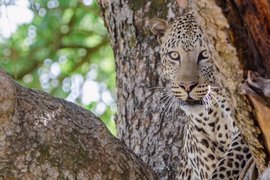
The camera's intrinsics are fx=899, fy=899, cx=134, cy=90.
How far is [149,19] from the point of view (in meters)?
5.41

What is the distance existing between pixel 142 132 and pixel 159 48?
609mm

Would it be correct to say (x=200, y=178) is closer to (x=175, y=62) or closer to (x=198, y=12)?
(x=175, y=62)

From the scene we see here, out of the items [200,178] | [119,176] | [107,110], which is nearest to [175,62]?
[200,178]

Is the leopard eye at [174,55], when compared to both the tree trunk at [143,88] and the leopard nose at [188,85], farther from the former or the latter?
the leopard nose at [188,85]

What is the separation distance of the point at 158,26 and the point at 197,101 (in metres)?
0.63

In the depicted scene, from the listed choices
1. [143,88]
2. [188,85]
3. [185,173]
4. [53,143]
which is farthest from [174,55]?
[53,143]

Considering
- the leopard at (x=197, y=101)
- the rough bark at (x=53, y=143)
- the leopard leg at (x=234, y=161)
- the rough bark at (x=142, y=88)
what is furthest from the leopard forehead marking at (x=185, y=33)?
the rough bark at (x=53, y=143)

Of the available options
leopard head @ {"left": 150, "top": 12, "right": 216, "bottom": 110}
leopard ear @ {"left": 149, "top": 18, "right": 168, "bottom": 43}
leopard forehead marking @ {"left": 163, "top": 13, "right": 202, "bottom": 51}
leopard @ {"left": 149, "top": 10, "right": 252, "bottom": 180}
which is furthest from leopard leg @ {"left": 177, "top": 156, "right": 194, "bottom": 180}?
leopard ear @ {"left": 149, "top": 18, "right": 168, "bottom": 43}

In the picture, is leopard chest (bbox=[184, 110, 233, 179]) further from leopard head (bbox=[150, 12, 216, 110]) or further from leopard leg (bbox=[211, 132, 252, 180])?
leopard leg (bbox=[211, 132, 252, 180])

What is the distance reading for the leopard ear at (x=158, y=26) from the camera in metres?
5.25

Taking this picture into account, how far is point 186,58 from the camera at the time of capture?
5.07 metres

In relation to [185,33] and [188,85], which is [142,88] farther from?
[188,85]

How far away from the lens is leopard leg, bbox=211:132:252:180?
4.40 meters

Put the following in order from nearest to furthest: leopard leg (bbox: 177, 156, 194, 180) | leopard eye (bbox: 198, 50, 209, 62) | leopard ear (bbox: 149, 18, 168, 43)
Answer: leopard eye (bbox: 198, 50, 209, 62) → leopard leg (bbox: 177, 156, 194, 180) → leopard ear (bbox: 149, 18, 168, 43)
